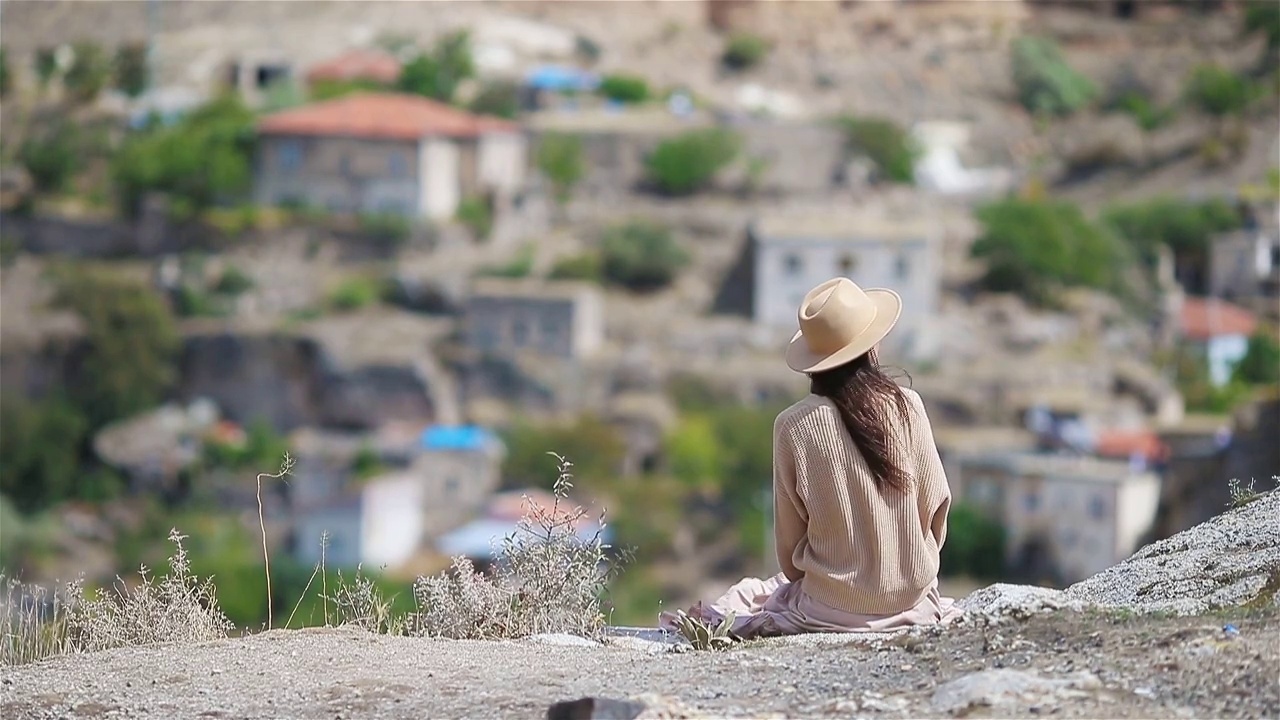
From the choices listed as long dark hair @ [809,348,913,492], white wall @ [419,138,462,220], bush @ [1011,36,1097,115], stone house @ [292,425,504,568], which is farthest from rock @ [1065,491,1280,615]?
bush @ [1011,36,1097,115]

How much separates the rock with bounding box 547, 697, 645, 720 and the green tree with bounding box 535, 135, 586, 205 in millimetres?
41540

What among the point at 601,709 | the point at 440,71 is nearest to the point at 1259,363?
the point at 440,71

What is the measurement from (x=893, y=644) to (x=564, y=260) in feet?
128

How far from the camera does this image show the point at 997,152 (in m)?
55.2

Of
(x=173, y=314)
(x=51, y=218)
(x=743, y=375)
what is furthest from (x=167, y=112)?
(x=743, y=375)

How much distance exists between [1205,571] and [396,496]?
103 ft

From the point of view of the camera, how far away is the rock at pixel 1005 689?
5.63 metres

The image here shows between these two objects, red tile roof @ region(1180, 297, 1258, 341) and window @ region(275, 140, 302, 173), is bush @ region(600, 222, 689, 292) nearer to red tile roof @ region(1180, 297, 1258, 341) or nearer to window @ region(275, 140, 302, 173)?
window @ region(275, 140, 302, 173)

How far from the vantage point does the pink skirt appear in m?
6.75

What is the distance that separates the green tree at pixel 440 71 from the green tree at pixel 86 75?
695 cm

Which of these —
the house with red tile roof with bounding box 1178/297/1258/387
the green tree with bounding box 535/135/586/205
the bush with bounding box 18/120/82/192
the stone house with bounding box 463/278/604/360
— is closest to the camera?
the stone house with bounding box 463/278/604/360

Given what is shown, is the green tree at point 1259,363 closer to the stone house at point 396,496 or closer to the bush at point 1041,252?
the bush at point 1041,252

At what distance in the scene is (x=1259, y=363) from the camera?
43438 millimetres

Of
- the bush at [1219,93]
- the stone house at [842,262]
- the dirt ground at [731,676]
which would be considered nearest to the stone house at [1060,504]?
the stone house at [842,262]
